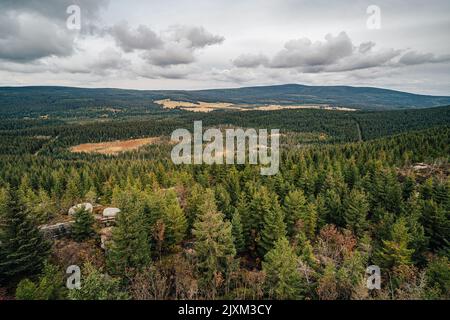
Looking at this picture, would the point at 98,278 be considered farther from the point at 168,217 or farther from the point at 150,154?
the point at 150,154

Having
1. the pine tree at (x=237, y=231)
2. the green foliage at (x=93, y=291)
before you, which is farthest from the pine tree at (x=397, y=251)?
the green foliage at (x=93, y=291)

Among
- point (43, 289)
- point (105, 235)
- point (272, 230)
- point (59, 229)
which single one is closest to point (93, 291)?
point (43, 289)

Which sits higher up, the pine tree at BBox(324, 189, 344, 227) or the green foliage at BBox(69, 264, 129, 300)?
the green foliage at BBox(69, 264, 129, 300)

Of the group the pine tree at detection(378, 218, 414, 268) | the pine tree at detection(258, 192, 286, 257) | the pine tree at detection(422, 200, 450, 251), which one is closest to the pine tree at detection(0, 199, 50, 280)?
the pine tree at detection(258, 192, 286, 257)

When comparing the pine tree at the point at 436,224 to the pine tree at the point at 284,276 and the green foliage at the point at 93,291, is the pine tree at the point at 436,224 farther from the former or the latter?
the green foliage at the point at 93,291

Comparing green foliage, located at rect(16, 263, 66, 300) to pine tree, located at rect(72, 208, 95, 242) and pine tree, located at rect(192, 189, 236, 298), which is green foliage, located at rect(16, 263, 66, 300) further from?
pine tree, located at rect(72, 208, 95, 242)
